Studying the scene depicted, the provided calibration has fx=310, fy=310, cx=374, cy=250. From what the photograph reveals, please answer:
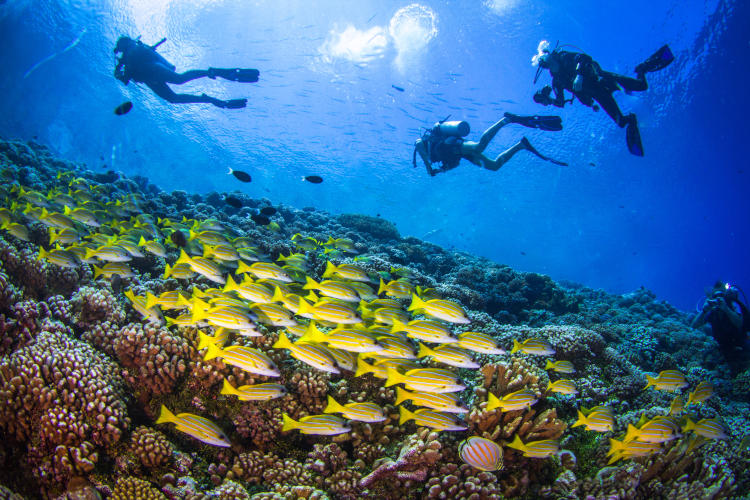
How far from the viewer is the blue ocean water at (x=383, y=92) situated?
3397 centimetres

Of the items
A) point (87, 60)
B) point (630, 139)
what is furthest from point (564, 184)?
point (87, 60)

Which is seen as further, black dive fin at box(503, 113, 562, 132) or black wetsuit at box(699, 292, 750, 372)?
black dive fin at box(503, 113, 562, 132)

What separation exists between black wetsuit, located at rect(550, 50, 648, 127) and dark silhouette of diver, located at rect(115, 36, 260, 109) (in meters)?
12.9

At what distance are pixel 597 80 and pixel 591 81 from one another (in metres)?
0.22

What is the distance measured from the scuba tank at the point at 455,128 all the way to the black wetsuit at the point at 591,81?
3559 millimetres

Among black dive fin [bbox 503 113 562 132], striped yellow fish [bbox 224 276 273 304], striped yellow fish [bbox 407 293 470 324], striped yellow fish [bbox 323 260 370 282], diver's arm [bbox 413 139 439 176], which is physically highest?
black dive fin [bbox 503 113 562 132]

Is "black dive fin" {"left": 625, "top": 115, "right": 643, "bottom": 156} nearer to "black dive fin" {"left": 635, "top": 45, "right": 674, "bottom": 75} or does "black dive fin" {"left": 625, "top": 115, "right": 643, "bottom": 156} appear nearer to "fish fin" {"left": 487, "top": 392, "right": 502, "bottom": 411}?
"black dive fin" {"left": 635, "top": 45, "right": 674, "bottom": 75}

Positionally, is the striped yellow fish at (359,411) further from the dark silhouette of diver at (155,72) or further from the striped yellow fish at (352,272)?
the dark silhouette of diver at (155,72)

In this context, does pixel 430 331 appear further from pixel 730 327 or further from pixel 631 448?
pixel 730 327

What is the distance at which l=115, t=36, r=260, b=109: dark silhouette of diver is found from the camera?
1369 centimetres

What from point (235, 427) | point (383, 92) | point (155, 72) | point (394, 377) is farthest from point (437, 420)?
point (383, 92)

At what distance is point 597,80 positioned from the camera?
10.8 m

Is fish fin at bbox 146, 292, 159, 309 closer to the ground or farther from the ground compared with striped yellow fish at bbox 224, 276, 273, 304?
closer to the ground

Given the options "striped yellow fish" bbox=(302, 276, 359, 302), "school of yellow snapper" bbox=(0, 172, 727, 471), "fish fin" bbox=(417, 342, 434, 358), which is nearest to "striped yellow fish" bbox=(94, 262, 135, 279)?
"school of yellow snapper" bbox=(0, 172, 727, 471)
